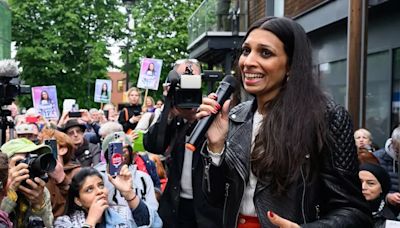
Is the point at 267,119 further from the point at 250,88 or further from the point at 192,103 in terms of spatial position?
the point at 192,103

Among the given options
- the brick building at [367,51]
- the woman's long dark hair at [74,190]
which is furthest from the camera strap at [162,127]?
the brick building at [367,51]

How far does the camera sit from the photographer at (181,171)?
14.4 feet


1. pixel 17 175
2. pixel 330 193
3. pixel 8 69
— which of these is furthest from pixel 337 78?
pixel 330 193

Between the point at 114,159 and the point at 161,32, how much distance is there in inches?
1451

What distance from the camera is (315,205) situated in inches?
94.3

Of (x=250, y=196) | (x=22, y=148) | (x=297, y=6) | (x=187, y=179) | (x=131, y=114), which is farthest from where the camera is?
(x=297, y=6)

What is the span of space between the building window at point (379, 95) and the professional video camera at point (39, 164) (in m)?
6.70

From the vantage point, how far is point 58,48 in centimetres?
3788

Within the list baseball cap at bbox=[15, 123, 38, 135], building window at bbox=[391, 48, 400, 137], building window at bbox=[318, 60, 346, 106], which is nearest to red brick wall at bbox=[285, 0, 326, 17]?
building window at bbox=[318, 60, 346, 106]

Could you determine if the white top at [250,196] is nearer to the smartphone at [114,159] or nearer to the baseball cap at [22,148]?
the baseball cap at [22,148]

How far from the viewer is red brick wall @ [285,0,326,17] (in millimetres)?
12320

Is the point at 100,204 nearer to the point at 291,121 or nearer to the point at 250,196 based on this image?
the point at 250,196

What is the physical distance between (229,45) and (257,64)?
15298mm

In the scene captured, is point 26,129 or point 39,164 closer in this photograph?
point 39,164
